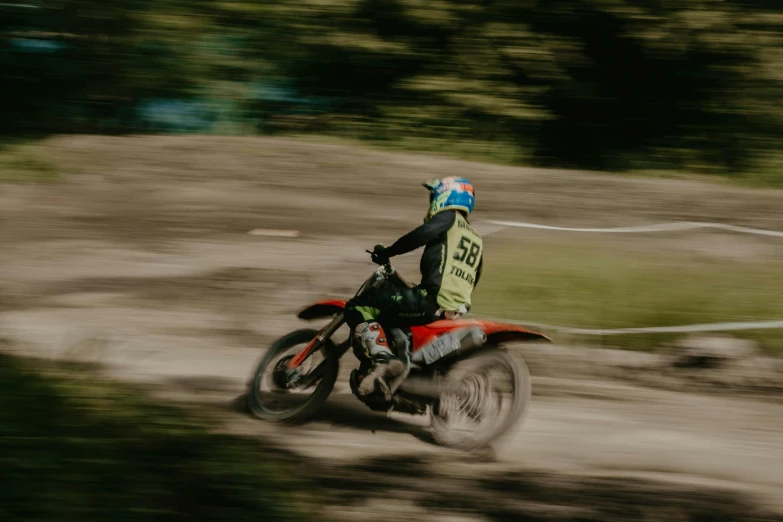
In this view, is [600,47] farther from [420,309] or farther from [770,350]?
[420,309]

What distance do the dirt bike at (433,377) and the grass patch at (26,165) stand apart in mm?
8437

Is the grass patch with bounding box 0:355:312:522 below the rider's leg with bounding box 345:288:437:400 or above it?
below

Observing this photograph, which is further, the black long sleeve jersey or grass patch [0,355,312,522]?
the black long sleeve jersey

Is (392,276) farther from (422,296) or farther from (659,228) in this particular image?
(659,228)

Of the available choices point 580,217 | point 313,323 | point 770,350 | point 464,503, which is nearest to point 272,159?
point 580,217

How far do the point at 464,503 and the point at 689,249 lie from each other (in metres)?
7.29

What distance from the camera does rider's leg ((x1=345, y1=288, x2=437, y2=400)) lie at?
725 centimetres

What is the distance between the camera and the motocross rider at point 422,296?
7.26m

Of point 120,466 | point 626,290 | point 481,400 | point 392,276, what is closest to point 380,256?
point 392,276

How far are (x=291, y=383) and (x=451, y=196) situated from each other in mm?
1778

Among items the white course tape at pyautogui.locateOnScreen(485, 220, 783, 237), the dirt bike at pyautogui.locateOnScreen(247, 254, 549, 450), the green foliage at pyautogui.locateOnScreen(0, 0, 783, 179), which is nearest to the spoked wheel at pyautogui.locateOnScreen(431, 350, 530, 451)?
the dirt bike at pyautogui.locateOnScreen(247, 254, 549, 450)

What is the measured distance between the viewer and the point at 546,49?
1753cm

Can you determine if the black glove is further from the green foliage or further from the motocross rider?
the green foliage

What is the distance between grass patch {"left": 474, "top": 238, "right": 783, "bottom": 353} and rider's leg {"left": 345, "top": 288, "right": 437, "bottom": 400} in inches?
110
